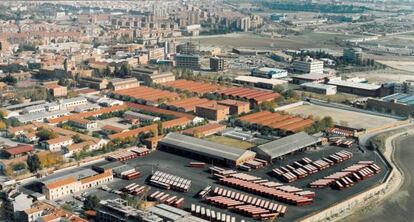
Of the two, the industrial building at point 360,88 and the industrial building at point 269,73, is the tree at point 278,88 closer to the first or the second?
the industrial building at point 269,73

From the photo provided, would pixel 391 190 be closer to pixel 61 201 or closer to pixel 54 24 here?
pixel 61 201

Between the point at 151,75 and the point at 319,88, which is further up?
the point at 151,75

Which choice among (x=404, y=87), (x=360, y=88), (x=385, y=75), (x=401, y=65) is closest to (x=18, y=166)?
(x=360, y=88)

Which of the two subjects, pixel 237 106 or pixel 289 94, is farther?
pixel 289 94

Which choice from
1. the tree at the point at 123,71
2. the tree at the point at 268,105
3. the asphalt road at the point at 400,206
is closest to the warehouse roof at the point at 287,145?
the asphalt road at the point at 400,206

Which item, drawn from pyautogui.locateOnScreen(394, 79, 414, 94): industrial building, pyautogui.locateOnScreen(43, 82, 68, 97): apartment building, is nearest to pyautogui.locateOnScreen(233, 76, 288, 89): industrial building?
pyautogui.locateOnScreen(394, 79, 414, 94): industrial building

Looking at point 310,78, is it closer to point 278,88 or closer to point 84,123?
point 278,88
